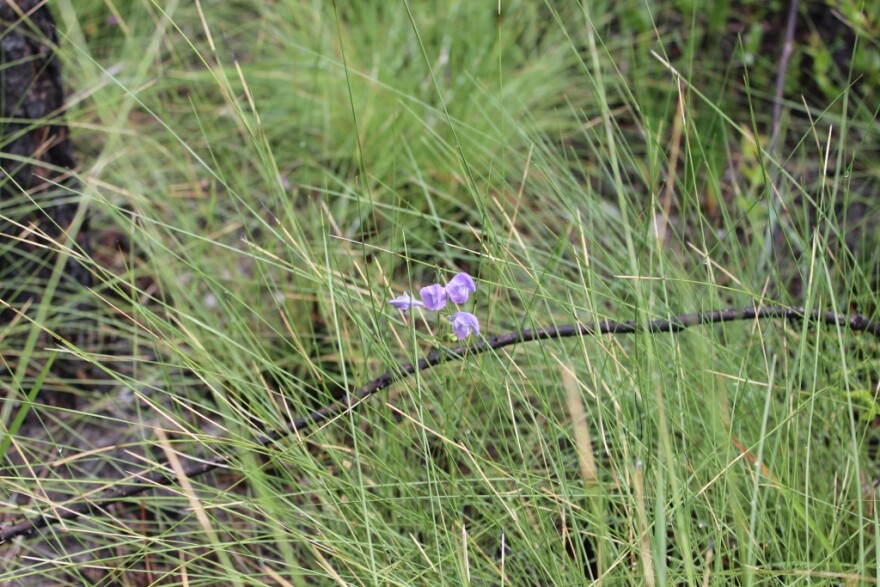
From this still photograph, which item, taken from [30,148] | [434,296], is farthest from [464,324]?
[30,148]

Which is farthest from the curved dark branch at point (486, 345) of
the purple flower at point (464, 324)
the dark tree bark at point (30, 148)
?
the dark tree bark at point (30, 148)

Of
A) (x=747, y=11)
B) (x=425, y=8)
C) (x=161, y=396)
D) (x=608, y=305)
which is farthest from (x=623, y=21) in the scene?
(x=161, y=396)

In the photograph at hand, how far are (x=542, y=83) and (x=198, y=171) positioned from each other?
1.04 metres

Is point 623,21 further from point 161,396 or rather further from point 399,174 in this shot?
point 161,396

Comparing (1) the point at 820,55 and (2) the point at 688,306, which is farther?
(1) the point at 820,55

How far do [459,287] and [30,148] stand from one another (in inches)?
46.6

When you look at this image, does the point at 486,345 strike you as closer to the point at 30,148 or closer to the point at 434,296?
the point at 434,296

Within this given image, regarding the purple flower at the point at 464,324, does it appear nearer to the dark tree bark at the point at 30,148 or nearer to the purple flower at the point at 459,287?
the purple flower at the point at 459,287

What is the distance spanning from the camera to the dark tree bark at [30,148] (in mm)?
1785

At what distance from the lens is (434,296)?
3.65 feet

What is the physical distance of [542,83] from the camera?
8.59ft

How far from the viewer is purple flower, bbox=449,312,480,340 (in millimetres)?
1107

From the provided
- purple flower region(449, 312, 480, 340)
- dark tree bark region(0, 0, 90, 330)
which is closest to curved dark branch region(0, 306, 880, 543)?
purple flower region(449, 312, 480, 340)

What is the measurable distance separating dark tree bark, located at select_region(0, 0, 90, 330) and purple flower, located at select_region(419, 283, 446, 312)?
3.21 ft
